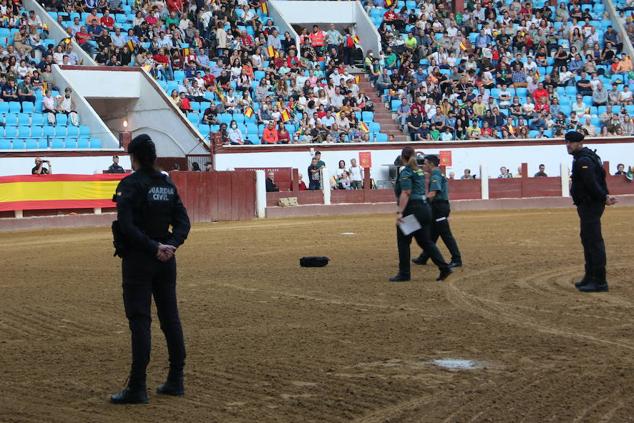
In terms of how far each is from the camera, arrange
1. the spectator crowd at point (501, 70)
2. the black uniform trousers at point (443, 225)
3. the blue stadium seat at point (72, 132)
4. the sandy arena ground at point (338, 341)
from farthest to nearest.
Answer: the spectator crowd at point (501, 70)
the blue stadium seat at point (72, 132)
the black uniform trousers at point (443, 225)
the sandy arena ground at point (338, 341)

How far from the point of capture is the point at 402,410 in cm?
743

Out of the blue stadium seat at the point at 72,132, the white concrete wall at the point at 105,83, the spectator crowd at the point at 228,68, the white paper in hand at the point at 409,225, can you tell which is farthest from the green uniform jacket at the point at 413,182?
the white concrete wall at the point at 105,83

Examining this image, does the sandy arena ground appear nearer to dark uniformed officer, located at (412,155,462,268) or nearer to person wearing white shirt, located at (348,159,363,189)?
dark uniformed officer, located at (412,155,462,268)

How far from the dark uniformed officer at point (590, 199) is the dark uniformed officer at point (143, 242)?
6.59 meters

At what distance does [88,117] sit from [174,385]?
27344 mm

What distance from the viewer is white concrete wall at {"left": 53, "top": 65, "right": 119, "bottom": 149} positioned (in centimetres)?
3378

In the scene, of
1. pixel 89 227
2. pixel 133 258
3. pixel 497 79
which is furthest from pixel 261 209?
pixel 133 258

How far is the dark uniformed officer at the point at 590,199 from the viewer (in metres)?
13.2

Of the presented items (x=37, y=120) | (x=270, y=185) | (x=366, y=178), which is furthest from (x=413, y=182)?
(x=366, y=178)

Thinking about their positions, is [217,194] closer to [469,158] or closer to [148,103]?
[148,103]

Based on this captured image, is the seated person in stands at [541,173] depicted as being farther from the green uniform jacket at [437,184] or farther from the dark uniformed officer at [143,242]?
the dark uniformed officer at [143,242]

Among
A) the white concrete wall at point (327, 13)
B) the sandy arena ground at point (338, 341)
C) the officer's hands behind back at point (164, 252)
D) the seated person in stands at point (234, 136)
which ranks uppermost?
the white concrete wall at point (327, 13)

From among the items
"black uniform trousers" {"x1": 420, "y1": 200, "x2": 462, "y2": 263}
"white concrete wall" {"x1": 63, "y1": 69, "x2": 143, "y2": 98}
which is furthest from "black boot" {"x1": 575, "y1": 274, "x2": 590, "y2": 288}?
"white concrete wall" {"x1": 63, "y1": 69, "x2": 143, "y2": 98}

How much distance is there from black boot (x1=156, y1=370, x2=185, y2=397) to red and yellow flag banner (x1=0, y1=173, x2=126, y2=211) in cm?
2227
